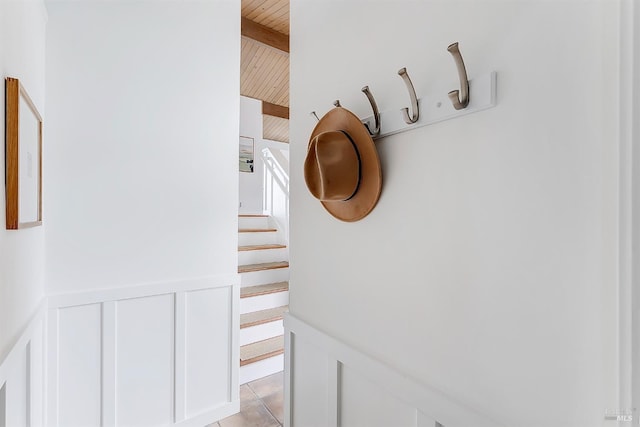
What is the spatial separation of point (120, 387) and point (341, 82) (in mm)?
1920

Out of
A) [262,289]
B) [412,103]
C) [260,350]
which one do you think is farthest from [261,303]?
[412,103]

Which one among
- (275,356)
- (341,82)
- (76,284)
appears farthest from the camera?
(275,356)

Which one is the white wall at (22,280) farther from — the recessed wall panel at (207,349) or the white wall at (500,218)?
the white wall at (500,218)

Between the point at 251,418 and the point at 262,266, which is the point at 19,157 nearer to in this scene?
the point at 251,418

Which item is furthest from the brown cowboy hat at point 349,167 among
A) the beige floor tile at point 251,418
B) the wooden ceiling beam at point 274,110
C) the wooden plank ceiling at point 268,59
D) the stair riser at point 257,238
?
the wooden ceiling beam at point 274,110

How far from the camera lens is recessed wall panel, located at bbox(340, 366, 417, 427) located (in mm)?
785

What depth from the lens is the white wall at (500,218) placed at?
488mm

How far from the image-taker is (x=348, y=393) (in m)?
0.95

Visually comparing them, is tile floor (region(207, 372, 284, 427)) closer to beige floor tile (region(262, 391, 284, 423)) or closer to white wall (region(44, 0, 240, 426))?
beige floor tile (region(262, 391, 284, 423))

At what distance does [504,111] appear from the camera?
60 cm

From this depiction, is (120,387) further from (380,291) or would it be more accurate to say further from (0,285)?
(380,291)

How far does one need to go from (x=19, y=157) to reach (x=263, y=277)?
7.56 feet

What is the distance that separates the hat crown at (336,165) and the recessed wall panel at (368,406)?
1.78 ft

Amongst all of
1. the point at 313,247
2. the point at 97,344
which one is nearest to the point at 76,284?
the point at 97,344
